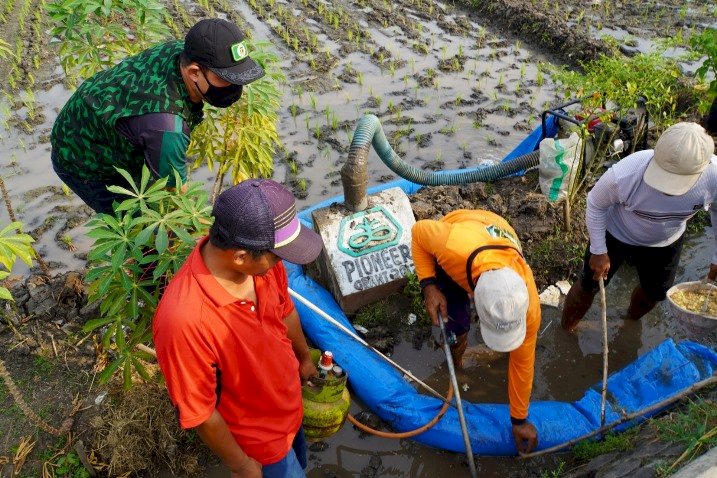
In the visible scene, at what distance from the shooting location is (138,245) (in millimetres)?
2240

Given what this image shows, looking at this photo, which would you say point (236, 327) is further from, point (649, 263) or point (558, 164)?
point (558, 164)

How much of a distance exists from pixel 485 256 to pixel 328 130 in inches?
168

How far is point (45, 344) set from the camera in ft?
11.5

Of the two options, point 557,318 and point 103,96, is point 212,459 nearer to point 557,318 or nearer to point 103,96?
point 103,96

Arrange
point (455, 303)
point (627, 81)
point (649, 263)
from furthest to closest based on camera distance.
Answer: point (627, 81) < point (649, 263) < point (455, 303)

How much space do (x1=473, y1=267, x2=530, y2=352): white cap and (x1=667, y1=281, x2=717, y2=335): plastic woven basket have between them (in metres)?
1.38

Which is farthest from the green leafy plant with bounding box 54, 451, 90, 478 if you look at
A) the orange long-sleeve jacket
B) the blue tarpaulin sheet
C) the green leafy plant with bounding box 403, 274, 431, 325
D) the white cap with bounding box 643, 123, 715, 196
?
the white cap with bounding box 643, 123, 715, 196

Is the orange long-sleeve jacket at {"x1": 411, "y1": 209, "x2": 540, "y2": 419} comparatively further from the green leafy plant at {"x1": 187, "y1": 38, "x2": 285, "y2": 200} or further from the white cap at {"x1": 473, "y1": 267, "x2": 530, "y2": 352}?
the green leafy plant at {"x1": 187, "y1": 38, "x2": 285, "y2": 200}

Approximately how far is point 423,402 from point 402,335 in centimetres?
80

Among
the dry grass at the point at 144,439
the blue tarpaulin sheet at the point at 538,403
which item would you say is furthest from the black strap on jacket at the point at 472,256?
the dry grass at the point at 144,439

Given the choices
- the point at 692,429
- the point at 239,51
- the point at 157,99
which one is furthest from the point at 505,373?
the point at 157,99

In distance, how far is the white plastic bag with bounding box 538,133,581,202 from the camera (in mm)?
4117

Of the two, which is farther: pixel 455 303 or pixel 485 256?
pixel 455 303

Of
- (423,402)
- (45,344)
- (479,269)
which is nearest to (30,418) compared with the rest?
(45,344)
